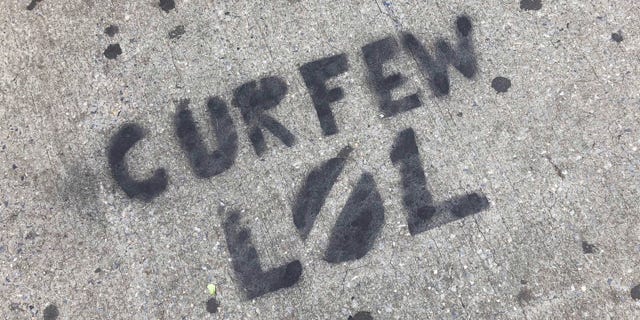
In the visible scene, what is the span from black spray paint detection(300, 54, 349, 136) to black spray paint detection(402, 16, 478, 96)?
39 cm

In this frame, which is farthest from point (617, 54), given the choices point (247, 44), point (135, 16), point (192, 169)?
point (135, 16)

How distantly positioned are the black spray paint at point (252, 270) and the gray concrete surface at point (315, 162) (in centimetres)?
4

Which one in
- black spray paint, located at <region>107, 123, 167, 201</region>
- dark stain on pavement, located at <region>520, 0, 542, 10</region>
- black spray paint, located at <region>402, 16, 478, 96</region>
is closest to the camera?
black spray paint, located at <region>107, 123, 167, 201</region>

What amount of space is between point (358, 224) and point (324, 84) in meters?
0.78

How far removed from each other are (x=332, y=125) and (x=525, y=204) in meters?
1.05

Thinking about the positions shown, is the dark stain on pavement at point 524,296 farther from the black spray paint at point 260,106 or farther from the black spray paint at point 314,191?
the black spray paint at point 260,106

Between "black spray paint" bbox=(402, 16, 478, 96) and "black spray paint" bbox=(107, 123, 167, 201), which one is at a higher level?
"black spray paint" bbox=(402, 16, 478, 96)

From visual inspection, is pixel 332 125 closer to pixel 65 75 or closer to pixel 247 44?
pixel 247 44

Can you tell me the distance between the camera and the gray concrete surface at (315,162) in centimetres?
269

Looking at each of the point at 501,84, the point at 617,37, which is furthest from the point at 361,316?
the point at 617,37

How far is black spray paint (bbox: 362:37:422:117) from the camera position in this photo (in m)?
2.94

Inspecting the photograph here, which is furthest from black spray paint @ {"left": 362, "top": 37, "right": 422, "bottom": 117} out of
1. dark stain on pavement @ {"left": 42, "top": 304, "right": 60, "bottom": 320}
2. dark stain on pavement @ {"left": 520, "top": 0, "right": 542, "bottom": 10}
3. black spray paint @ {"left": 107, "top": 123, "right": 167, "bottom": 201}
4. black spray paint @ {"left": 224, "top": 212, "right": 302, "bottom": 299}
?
dark stain on pavement @ {"left": 42, "top": 304, "right": 60, "bottom": 320}

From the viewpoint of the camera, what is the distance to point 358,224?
9.09 ft

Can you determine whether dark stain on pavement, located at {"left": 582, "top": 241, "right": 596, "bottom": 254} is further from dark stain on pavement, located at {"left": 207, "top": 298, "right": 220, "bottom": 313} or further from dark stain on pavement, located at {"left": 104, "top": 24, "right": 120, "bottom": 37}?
dark stain on pavement, located at {"left": 104, "top": 24, "right": 120, "bottom": 37}
